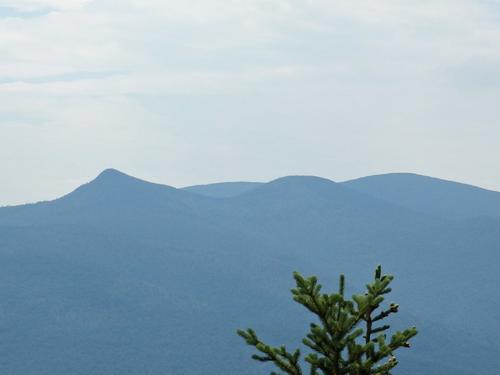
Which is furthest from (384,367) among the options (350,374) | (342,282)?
(342,282)

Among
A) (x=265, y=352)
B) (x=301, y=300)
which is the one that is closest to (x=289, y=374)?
(x=265, y=352)

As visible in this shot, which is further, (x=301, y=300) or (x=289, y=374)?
(x=289, y=374)

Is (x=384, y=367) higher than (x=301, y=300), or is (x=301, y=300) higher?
(x=301, y=300)

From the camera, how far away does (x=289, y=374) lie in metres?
19.1

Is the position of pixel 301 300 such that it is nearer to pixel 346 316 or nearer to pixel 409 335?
pixel 346 316

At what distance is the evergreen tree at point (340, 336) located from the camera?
59.0 ft

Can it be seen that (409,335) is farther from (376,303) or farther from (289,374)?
(289,374)

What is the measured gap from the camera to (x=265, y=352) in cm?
1855

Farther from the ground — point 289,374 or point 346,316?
point 346,316

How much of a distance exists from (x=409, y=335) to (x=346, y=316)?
53.8 inches

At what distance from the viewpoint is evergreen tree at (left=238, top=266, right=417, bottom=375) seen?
1797 centimetres

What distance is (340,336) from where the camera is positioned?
59.9 feet

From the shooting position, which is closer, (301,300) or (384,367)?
(301,300)

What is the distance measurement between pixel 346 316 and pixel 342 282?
645 millimetres
